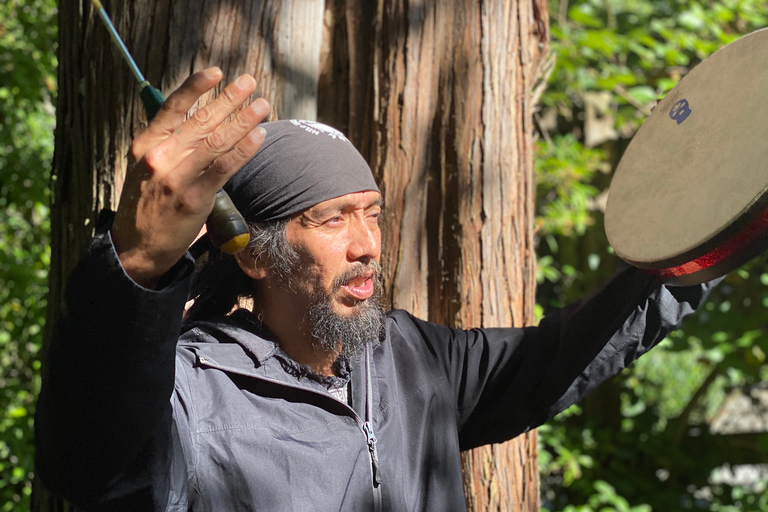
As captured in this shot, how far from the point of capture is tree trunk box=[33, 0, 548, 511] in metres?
2.24

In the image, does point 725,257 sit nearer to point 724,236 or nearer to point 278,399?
point 724,236

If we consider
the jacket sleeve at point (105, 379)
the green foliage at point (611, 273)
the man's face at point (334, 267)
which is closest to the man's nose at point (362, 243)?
the man's face at point (334, 267)

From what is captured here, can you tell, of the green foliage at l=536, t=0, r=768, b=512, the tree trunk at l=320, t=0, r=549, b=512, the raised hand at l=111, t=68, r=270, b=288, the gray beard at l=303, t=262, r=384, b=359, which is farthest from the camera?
the green foliage at l=536, t=0, r=768, b=512

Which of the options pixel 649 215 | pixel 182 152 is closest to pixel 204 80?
pixel 182 152

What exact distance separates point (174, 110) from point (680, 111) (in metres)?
1.27

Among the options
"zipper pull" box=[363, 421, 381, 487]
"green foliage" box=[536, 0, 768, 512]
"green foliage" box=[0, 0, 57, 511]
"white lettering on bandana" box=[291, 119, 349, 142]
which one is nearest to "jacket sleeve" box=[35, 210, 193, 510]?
"zipper pull" box=[363, 421, 381, 487]

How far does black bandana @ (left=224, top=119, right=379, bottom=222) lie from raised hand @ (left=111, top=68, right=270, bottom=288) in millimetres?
707

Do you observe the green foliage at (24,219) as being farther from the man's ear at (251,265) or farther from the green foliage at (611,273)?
the green foliage at (611,273)

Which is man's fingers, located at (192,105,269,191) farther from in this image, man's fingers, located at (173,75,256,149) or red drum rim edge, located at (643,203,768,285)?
red drum rim edge, located at (643,203,768,285)

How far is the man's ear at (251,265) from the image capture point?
1.82m

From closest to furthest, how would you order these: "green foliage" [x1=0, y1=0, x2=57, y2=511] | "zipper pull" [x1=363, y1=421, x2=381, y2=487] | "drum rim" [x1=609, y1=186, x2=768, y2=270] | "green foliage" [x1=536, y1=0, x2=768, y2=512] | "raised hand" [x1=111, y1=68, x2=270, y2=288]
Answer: "raised hand" [x1=111, y1=68, x2=270, y2=288]
"drum rim" [x1=609, y1=186, x2=768, y2=270]
"zipper pull" [x1=363, y1=421, x2=381, y2=487]
"green foliage" [x1=0, y1=0, x2=57, y2=511]
"green foliage" [x1=536, y1=0, x2=768, y2=512]

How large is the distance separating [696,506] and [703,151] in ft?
12.4

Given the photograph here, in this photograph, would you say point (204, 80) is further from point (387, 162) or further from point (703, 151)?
point (387, 162)

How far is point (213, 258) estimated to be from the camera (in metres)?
1.77
